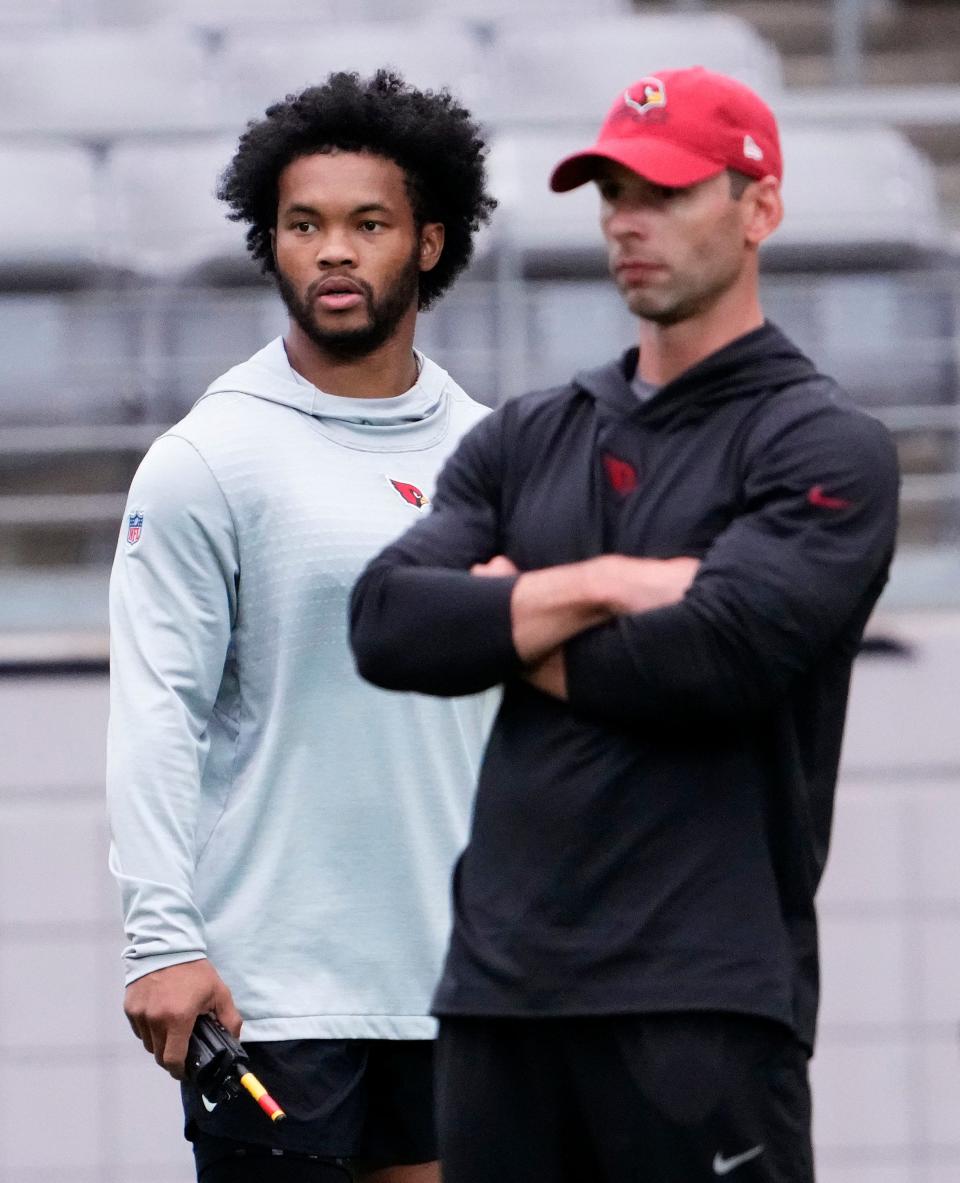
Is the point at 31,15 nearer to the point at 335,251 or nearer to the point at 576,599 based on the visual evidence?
the point at 335,251

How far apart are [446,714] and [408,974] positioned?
292 mm

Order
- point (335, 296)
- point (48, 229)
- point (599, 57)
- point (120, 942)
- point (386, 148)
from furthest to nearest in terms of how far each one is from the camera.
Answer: point (599, 57), point (48, 229), point (120, 942), point (386, 148), point (335, 296)

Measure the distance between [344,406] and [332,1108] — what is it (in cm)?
79

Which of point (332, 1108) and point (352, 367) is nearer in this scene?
point (332, 1108)

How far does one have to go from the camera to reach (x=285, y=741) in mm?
2270

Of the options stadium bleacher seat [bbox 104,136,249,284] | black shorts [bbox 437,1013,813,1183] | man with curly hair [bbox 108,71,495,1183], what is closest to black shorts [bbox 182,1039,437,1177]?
man with curly hair [bbox 108,71,495,1183]

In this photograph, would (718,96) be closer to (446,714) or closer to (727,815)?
(727,815)

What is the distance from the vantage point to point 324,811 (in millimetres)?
2277

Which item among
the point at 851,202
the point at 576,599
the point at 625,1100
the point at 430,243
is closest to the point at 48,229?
the point at 851,202

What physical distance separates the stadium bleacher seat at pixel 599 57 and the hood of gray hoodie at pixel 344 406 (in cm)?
383

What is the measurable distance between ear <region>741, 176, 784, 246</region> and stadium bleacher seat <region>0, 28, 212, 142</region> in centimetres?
455

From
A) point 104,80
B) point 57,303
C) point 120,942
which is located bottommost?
point 120,942

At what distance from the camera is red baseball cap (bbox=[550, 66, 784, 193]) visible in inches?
71.0

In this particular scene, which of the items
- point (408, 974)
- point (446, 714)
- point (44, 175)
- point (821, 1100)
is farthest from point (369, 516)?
point (44, 175)
